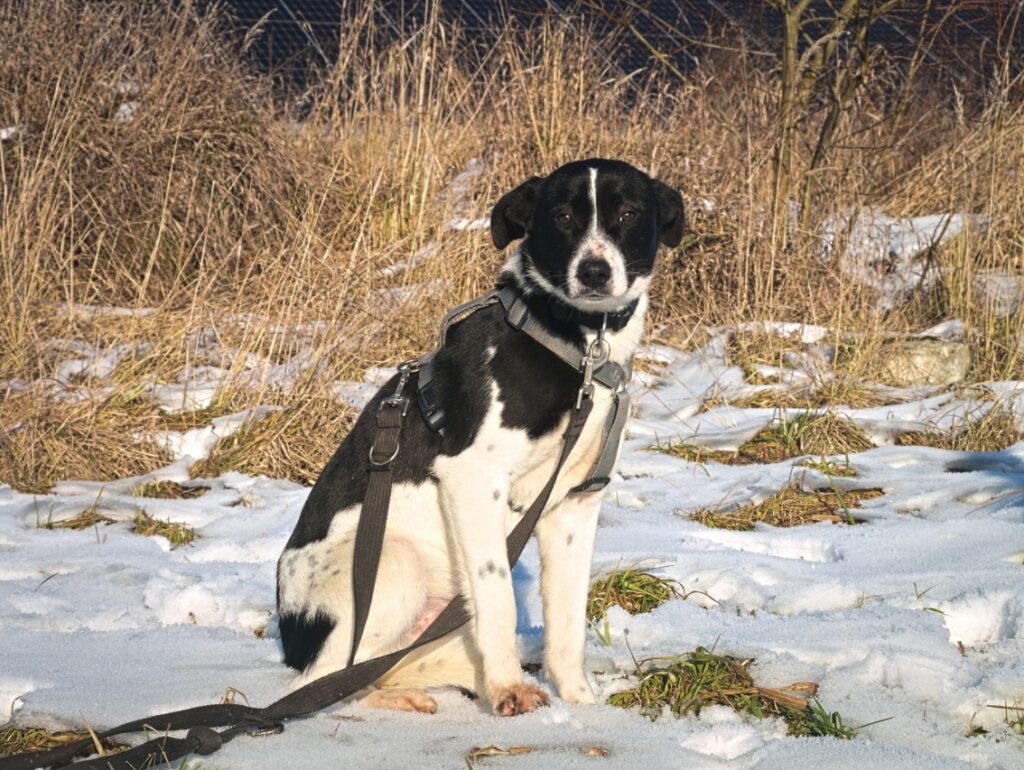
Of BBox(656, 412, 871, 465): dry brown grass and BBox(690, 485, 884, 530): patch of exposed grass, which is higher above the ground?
BBox(656, 412, 871, 465): dry brown grass

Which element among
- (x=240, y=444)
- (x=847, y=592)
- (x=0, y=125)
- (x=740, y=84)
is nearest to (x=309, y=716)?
(x=847, y=592)

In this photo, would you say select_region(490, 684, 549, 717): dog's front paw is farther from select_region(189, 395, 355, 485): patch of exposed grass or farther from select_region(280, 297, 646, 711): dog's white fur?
select_region(189, 395, 355, 485): patch of exposed grass

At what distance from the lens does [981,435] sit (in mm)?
5168

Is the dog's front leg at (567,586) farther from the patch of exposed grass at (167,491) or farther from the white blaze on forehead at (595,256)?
the patch of exposed grass at (167,491)

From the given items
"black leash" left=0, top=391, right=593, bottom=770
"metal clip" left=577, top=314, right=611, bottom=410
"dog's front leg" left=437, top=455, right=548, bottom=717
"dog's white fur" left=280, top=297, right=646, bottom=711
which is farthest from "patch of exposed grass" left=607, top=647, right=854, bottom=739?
"metal clip" left=577, top=314, right=611, bottom=410

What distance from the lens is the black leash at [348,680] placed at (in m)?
2.25

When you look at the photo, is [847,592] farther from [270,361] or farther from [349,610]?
[270,361]

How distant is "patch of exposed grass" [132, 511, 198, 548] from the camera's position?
4.37 m

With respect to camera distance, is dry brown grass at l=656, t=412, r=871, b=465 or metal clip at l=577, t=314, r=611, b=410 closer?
metal clip at l=577, t=314, r=611, b=410

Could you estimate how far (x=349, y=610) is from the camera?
281 cm

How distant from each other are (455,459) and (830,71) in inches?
222

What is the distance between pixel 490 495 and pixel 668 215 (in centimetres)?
108

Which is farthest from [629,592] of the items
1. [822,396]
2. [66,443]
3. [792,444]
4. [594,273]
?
[66,443]

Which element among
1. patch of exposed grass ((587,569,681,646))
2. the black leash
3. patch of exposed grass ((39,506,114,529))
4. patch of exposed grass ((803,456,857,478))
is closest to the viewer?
the black leash
